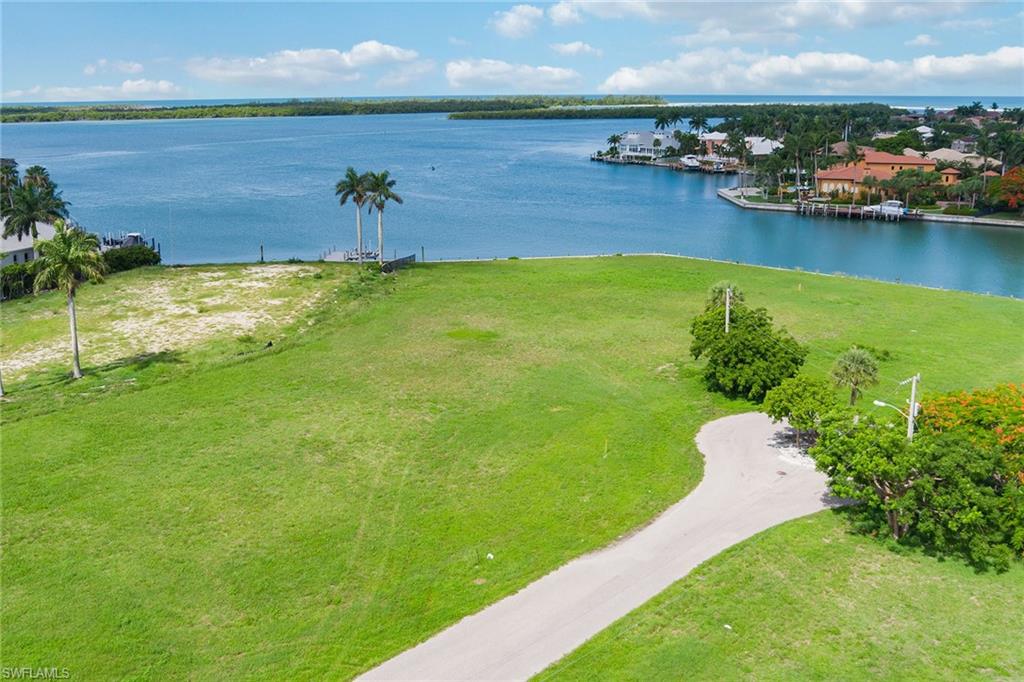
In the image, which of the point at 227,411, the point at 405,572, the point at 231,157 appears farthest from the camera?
the point at 231,157

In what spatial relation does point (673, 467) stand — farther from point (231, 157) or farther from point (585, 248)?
point (231, 157)

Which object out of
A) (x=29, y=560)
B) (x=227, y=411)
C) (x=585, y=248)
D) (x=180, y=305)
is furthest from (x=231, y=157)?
(x=29, y=560)

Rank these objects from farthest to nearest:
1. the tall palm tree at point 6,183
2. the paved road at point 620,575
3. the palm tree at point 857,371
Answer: the tall palm tree at point 6,183, the palm tree at point 857,371, the paved road at point 620,575

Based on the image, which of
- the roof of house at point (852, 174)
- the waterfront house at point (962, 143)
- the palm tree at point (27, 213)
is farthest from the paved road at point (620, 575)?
the waterfront house at point (962, 143)

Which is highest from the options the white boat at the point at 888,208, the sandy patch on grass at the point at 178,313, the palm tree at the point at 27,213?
the palm tree at the point at 27,213

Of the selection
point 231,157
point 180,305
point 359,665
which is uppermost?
point 231,157

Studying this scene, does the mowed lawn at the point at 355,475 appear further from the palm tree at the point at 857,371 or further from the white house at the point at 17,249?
the white house at the point at 17,249

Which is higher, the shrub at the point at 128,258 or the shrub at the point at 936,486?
the shrub at the point at 128,258
